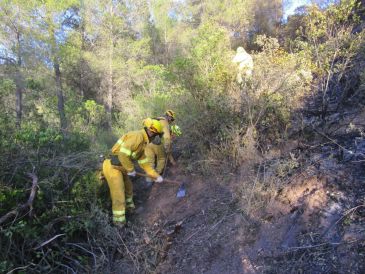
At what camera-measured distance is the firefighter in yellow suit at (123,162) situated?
5.07 metres

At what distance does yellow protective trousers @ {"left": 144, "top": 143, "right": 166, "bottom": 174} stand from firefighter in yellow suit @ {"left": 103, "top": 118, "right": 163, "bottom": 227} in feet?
4.24

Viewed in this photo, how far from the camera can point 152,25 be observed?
2073 cm

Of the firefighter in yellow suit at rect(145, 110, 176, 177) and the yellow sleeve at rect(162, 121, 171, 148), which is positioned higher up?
the yellow sleeve at rect(162, 121, 171, 148)

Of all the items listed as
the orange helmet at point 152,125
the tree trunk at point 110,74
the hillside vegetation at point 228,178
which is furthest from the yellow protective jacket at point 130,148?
the tree trunk at point 110,74

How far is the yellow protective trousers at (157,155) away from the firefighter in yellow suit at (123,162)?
4.24 feet

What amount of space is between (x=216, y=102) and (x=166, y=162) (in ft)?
5.58

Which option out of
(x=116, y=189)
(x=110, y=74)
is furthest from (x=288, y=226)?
(x=110, y=74)

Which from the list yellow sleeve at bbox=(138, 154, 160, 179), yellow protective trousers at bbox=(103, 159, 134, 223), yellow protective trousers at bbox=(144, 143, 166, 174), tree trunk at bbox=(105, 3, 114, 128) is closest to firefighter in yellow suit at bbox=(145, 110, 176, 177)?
yellow protective trousers at bbox=(144, 143, 166, 174)

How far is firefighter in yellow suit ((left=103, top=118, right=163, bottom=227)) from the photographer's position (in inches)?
200

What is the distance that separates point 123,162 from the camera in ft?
16.7

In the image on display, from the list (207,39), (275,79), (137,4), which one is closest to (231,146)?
(275,79)

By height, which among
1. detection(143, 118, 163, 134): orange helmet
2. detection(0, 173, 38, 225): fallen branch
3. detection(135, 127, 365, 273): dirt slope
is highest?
detection(143, 118, 163, 134): orange helmet

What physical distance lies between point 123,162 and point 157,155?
1732mm

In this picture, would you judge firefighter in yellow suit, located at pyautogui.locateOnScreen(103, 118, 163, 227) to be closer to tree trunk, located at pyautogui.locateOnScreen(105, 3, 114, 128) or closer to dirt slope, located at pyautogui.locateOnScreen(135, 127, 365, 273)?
dirt slope, located at pyautogui.locateOnScreen(135, 127, 365, 273)
